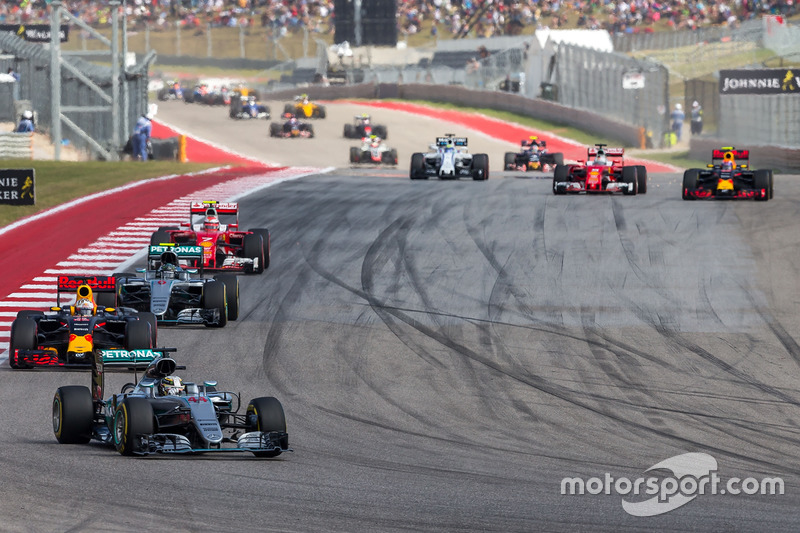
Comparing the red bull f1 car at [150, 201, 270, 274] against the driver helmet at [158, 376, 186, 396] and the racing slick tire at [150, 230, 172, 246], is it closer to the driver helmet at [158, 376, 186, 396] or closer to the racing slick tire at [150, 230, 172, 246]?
the racing slick tire at [150, 230, 172, 246]

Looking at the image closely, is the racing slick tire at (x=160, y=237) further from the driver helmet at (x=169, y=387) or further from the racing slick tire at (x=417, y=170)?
the racing slick tire at (x=417, y=170)

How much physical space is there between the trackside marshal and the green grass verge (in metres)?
0.45

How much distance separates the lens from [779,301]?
808 inches

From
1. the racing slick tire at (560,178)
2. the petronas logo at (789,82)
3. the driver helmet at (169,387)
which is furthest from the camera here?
the petronas logo at (789,82)

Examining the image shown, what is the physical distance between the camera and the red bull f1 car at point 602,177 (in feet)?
103

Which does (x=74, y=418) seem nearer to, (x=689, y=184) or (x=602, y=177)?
(x=689, y=184)

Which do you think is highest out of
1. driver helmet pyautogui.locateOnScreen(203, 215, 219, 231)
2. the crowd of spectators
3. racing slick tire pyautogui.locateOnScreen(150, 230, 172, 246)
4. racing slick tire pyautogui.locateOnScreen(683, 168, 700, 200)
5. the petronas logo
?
the crowd of spectators


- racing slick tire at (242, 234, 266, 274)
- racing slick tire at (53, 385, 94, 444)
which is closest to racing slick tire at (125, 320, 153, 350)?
racing slick tire at (53, 385, 94, 444)

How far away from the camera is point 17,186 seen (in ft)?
90.6

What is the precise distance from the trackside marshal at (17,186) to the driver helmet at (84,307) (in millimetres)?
11914

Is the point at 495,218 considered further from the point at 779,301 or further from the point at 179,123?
the point at 179,123

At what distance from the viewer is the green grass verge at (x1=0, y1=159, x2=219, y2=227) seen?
29.5m

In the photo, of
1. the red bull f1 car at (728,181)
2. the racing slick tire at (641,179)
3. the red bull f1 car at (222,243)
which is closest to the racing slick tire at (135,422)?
the red bull f1 car at (222,243)

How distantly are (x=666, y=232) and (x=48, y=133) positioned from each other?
83.1 feet
